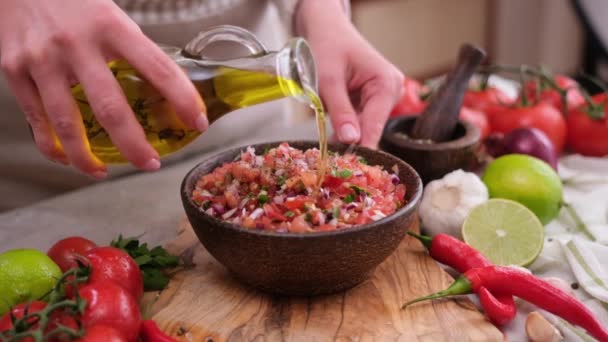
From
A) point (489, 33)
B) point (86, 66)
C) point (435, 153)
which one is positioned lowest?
point (489, 33)

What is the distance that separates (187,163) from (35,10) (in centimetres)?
84

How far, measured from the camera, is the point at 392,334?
1036 mm

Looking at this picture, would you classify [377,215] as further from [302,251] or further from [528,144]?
[528,144]

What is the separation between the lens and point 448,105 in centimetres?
162

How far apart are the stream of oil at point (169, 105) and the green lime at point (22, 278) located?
207mm

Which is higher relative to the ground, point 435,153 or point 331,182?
point 331,182

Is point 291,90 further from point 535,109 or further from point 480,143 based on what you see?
point 535,109

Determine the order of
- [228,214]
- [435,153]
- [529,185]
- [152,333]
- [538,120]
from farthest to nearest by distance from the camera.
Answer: [538,120]
[435,153]
[529,185]
[228,214]
[152,333]

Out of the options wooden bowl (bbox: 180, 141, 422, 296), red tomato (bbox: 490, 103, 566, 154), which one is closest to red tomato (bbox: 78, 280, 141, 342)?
wooden bowl (bbox: 180, 141, 422, 296)

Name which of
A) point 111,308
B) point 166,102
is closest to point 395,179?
point 166,102

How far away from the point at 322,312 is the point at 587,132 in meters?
1.05

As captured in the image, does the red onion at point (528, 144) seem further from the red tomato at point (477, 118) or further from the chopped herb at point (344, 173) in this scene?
the chopped herb at point (344, 173)

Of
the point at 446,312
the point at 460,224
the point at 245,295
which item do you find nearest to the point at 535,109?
the point at 460,224

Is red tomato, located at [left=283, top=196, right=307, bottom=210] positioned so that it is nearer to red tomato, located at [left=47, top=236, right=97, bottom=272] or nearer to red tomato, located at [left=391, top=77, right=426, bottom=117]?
red tomato, located at [left=47, top=236, right=97, bottom=272]
